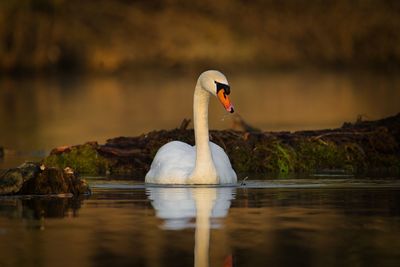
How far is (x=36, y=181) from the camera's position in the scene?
17.7 metres

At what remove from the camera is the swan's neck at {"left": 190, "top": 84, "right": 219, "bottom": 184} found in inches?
764

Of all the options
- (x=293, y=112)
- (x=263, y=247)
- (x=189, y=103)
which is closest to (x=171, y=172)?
(x=263, y=247)

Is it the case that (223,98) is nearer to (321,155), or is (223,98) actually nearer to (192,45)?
(321,155)

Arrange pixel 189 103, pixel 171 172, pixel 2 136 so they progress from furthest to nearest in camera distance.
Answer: pixel 189 103 < pixel 2 136 < pixel 171 172

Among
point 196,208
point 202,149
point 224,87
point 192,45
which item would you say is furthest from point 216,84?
point 192,45

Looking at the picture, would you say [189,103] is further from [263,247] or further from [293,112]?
[263,247]

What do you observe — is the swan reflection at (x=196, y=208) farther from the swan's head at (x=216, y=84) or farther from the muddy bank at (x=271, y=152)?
the muddy bank at (x=271, y=152)

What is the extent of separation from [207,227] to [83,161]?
930 cm

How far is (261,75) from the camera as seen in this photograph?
2511 inches

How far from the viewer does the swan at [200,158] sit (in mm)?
19500

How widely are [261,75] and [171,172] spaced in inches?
1736

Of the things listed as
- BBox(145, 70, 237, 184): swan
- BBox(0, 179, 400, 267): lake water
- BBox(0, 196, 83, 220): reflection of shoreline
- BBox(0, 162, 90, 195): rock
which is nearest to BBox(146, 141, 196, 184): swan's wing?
BBox(145, 70, 237, 184): swan

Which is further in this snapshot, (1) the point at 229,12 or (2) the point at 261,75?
(2) the point at 261,75

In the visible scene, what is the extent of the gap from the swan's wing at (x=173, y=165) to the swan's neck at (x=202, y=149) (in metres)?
0.29
